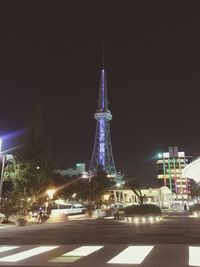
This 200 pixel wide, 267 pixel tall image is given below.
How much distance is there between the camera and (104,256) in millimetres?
10891

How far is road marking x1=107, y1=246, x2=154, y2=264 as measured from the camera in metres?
9.84

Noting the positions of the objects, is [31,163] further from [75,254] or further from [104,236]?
[75,254]

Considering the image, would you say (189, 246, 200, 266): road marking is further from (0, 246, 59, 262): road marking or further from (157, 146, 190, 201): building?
(157, 146, 190, 201): building

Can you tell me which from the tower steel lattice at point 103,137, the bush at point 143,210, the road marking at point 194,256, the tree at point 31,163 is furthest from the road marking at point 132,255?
the tower steel lattice at point 103,137

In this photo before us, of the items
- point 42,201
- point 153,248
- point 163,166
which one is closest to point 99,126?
point 163,166

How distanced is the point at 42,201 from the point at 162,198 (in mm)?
37648

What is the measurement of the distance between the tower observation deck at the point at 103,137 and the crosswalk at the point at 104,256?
131 metres

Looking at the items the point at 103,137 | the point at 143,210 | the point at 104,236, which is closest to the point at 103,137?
the point at 103,137

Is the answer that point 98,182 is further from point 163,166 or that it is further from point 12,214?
point 163,166

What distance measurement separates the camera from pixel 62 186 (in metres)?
78.9

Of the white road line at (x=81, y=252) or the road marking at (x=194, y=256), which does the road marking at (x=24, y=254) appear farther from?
the road marking at (x=194, y=256)

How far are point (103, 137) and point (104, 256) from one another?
139 m

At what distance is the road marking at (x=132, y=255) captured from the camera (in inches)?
387

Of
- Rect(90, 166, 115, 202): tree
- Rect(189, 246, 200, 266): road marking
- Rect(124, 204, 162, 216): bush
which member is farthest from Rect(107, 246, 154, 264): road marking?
Rect(90, 166, 115, 202): tree
